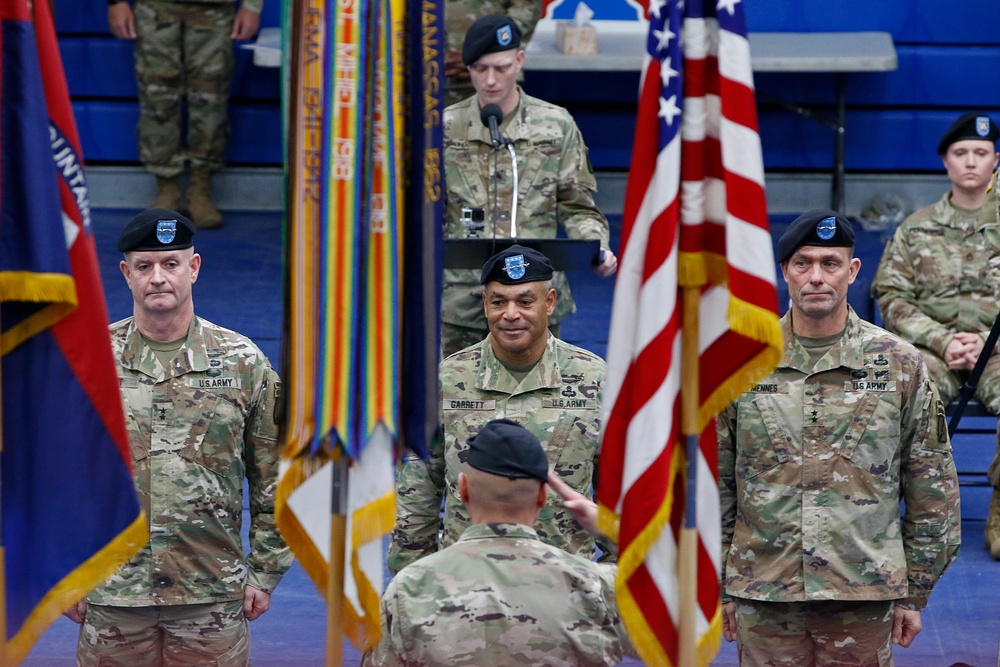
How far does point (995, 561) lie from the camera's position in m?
6.24

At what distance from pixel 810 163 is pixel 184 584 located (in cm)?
692

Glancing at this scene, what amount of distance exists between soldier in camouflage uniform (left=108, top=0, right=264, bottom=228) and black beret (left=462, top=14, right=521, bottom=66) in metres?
3.77

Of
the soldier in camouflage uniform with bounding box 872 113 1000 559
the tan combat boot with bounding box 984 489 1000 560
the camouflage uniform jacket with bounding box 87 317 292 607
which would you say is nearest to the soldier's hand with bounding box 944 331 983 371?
the soldier in camouflage uniform with bounding box 872 113 1000 559

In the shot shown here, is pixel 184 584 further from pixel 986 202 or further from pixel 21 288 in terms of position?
pixel 986 202

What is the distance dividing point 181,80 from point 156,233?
524 cm

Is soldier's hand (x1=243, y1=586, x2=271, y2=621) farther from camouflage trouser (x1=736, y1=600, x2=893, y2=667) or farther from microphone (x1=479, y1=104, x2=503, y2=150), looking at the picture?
microphone (x1=479, y1=104, x2=503, y2=150)

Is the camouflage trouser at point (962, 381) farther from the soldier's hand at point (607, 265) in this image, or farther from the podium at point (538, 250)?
the podium at point (538, 250)

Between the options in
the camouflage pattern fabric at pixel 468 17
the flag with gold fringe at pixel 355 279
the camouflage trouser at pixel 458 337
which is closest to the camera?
the flag with gold fringe at pixel 355 279

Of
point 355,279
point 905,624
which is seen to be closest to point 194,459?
point 355,279

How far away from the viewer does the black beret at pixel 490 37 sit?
18.9ft

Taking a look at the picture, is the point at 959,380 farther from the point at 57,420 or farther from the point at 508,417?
the point at 57,420

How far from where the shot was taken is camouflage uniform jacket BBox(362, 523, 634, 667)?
3230mm

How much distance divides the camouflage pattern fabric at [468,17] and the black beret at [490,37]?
1.63 metres

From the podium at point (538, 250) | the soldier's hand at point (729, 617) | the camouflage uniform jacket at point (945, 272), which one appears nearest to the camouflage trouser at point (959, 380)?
the camouflage uniform jacket at point (945, 272)
